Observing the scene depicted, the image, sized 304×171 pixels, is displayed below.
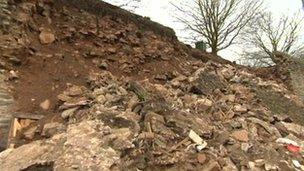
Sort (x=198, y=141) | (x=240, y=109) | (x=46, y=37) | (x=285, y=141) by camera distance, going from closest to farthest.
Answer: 1. (x=198, y=141)
2. (x=285, y=141)
3. (x=240, y=109)
4. (x=46, y=37)

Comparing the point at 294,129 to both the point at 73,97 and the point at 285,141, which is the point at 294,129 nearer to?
the point at 285,141

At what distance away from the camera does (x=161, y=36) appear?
11.5 metres

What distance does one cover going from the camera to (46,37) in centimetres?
908

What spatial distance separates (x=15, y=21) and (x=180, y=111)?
361 centimetres

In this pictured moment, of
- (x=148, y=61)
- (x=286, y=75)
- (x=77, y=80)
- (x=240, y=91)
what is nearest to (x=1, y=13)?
(x=77, y=80)

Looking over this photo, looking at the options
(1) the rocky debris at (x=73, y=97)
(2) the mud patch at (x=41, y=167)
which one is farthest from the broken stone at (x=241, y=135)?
(2) the mud patch at (x=41, y=167)

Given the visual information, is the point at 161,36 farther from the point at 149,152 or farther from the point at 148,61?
the point at 149,152

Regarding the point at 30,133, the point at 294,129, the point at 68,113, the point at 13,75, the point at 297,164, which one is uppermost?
the point at 294,129

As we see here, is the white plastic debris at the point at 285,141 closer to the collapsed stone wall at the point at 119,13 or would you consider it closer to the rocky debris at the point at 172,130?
the rocky debris at the point at 172,130

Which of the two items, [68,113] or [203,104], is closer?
[68,113]

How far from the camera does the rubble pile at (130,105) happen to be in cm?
610

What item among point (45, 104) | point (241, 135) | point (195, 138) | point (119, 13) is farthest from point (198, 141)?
point (119, 13)

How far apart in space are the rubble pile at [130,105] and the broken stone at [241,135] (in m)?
0.02

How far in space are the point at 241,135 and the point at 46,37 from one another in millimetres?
4352
